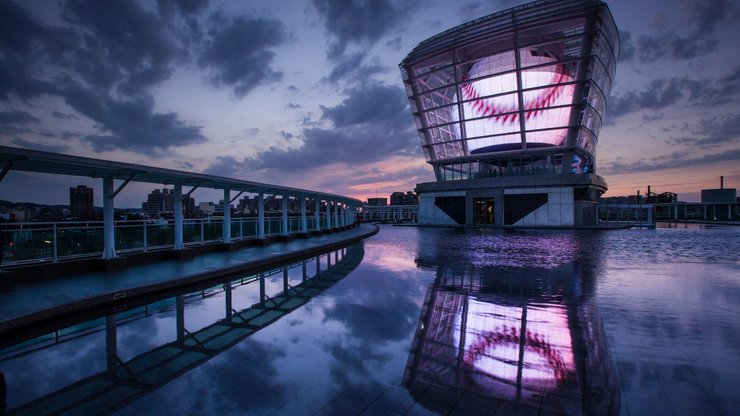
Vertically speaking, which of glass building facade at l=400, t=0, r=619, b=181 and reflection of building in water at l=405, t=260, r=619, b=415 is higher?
glass building facade at l=400, t=0, r=619, b=181

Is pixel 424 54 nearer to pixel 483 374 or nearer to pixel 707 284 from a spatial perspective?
pixel 707 284

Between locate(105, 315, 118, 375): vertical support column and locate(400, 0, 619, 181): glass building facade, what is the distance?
4782 centimetres

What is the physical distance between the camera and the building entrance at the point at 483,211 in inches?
1919

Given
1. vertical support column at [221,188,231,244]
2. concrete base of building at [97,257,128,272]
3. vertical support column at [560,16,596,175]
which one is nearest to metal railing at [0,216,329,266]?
vertical support column at [221,188,231,244]

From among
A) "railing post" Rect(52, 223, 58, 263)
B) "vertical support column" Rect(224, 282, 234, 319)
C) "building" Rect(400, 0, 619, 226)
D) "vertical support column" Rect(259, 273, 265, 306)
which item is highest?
"building" Rect(400, 0, 619, 226)

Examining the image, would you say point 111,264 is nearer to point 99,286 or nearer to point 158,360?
point 99,286

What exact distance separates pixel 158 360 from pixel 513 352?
5.03 m

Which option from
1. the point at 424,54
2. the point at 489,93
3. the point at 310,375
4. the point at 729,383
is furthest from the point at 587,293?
the point at 424,54

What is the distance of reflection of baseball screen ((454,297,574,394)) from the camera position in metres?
4.18

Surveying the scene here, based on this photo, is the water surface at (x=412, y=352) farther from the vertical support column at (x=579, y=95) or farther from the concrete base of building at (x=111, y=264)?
the vertical support column at (x=579, y=95)

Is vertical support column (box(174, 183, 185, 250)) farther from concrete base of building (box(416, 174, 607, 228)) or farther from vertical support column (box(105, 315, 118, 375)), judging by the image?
concrete base of building (box(416, 174, 607, 228))

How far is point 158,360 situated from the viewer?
15.6ft

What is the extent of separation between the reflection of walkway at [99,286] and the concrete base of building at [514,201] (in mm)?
40652

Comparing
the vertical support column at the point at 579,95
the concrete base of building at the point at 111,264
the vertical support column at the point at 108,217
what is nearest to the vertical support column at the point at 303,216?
the vertical support column at the point at 108,217
